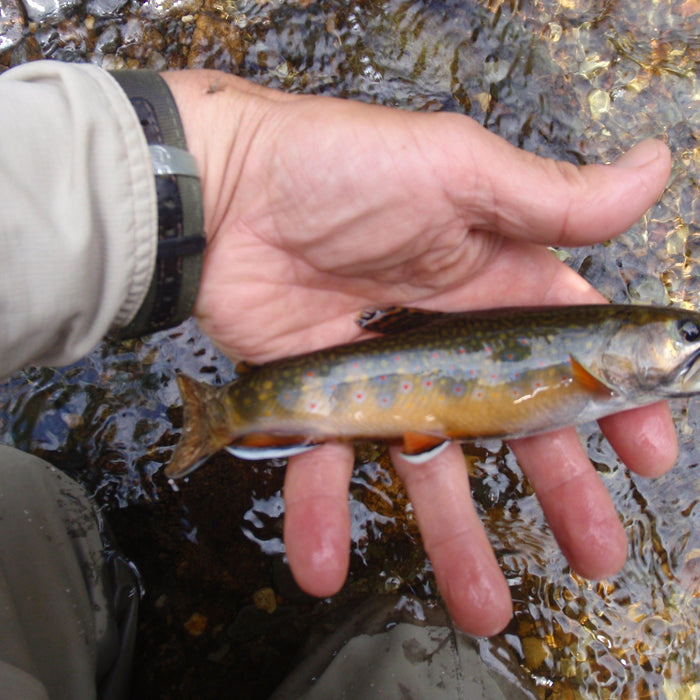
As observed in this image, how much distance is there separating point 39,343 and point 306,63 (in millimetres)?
2767

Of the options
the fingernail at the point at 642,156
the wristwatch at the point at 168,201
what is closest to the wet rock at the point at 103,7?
the wristwatch at the point at 168,201

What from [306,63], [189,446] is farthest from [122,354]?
[306,63]

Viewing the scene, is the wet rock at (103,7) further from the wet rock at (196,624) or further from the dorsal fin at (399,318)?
the wet rock at (196,624)

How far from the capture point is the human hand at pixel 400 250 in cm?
238

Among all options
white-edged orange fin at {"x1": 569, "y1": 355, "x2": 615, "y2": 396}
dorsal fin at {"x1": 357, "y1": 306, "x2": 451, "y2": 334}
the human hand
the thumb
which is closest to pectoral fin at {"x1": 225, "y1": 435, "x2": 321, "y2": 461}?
the human hand

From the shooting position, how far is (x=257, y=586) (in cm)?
339

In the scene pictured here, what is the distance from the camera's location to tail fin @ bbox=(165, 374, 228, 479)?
8.32 feet

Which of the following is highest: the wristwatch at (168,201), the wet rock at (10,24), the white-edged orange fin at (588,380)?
the wet rock at (10,24)

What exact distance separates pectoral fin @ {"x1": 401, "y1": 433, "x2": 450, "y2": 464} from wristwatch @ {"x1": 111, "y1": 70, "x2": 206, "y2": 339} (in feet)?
3.99

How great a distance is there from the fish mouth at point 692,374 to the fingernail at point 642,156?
2.76 ft

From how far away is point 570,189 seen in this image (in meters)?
2.31

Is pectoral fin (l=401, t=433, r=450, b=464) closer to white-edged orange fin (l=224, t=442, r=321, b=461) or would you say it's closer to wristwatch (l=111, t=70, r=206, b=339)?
white-edged orange fin (l=224, t=442, r=321, b=461)

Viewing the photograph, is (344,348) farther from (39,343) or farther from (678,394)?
(678,394)

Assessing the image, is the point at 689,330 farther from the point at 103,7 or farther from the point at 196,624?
the point at 103,7
